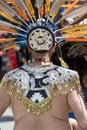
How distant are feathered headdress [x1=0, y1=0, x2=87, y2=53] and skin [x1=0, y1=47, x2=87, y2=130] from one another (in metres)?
0.13

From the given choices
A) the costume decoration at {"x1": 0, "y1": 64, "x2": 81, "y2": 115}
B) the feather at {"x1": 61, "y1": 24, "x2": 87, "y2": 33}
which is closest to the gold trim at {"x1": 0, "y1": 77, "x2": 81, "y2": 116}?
the costume decoration at {"x1": 0, "y1": 64, "x2": 81, "y2": 115}

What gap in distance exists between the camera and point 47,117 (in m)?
3.05

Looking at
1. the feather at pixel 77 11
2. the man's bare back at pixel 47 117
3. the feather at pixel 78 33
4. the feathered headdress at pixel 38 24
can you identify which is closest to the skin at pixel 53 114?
the man's bare back at pixel 47 117

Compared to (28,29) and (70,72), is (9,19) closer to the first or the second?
(28,29)

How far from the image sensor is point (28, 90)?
3074 mm

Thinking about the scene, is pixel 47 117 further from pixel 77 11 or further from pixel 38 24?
pixel 77 11

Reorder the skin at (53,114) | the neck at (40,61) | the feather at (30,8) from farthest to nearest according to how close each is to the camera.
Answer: the feather at (30,8), the neck at (40,61), the skin at (53,114)

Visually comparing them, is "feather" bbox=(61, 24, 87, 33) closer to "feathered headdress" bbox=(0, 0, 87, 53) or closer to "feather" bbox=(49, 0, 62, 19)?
"feathered headdress" bbox=(0, 0, 87, 53)

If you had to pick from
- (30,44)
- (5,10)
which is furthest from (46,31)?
(5,10)

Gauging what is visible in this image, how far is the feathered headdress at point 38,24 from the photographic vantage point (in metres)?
3.16

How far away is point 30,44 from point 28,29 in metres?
0.12

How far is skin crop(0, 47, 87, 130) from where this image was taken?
3006 mm

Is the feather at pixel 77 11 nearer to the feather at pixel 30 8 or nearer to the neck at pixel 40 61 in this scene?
the feather at pixel 30 8

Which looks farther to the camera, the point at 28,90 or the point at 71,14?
the point at 71,14
